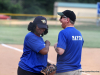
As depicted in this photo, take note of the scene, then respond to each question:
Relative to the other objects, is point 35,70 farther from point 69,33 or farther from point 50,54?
point 50,54

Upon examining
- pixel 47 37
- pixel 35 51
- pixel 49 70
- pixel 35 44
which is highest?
pixel 35 44

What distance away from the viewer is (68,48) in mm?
2744

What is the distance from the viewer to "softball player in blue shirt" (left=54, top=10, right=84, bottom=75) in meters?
Result: 2.68

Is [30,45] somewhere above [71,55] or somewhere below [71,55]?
above

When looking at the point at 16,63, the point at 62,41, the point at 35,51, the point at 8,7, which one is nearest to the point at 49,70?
the point at 35,51

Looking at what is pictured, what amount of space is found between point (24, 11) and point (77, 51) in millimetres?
49637

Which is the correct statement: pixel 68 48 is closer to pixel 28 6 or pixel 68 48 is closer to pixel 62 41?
pixel 62 41

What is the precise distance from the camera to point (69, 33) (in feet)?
8.91

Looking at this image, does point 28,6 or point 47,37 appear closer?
point 47,37

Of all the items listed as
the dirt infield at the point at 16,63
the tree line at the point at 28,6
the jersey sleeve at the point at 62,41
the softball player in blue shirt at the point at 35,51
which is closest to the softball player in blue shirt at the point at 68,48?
the jersey sleeve at the point at 62,41

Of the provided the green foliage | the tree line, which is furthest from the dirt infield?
the tree line

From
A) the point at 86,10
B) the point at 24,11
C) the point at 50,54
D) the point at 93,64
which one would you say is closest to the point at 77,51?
the point at 93,64

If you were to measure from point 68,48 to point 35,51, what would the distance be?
554 millimetres

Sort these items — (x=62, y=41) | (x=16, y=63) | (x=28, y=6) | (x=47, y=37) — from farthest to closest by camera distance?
(x=28, y=6), (x=47, y=37), (x=16, y=63), (x=62, y=41)
